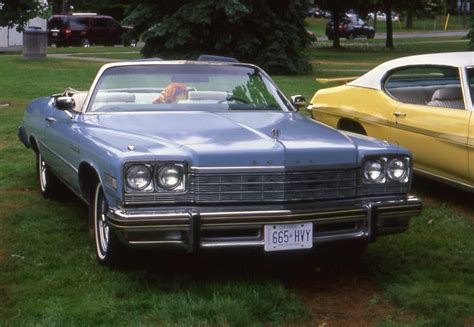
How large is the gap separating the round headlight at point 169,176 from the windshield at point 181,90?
1451mm

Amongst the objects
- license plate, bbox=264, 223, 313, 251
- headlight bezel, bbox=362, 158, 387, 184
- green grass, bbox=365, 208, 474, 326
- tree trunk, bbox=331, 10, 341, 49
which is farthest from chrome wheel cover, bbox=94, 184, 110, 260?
tree trunk, bbox=331, 10, 341, 49

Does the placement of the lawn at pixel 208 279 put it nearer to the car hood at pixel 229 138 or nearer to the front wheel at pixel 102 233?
the front wheel at pixel 102 233

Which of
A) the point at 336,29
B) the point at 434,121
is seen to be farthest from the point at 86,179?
the point at 336,29

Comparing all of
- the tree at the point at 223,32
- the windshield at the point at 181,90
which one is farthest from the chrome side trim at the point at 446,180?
the tree at the point at 223,32

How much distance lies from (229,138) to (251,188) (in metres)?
0.47

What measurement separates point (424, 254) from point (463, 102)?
205cm

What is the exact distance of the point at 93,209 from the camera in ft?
20.2

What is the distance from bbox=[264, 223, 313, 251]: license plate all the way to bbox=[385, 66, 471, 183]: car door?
Answer: 2587 mm

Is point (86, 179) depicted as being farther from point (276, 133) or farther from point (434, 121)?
point (434, 121)

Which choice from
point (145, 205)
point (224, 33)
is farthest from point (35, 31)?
point (145, 205)

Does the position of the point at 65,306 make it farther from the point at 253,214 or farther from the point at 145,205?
the point at 253,214

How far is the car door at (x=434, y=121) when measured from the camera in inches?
300

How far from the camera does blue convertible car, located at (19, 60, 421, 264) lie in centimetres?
529

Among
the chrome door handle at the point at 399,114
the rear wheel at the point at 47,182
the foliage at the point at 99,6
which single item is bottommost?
the rear wheel at the point at 47,182
